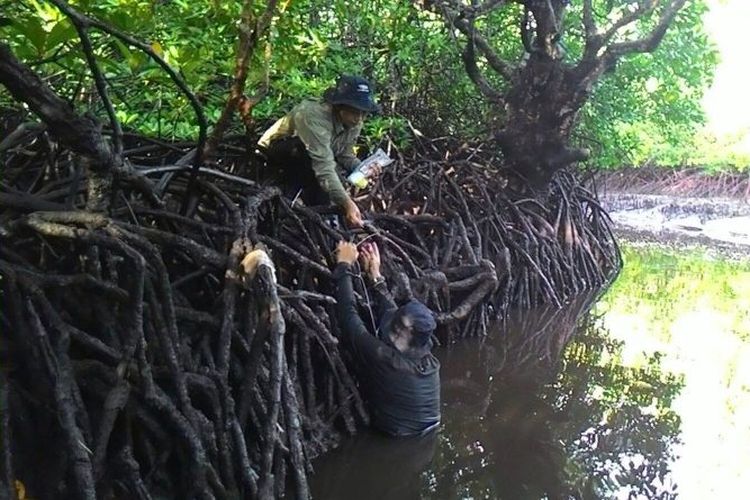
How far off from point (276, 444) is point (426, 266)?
2817 millimetres

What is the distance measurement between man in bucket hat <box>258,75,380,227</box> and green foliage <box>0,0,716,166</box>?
313 mm

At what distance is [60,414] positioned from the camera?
2.46m

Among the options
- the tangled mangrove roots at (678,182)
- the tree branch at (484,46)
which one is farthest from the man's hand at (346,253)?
the tangled mangrove roots at (678,182)

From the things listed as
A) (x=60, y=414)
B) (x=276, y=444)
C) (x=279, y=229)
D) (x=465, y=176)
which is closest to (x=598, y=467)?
(x=276, y=444)

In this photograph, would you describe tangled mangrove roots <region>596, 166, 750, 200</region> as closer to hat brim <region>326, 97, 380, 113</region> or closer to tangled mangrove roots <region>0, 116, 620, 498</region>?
hat brim <region>326, 97, 380, 113</region>

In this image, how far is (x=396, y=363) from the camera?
148 inches

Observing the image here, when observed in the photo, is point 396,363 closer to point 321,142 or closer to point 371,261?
point 371,261

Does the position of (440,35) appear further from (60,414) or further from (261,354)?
(60,414)

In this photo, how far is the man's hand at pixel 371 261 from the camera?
4566 millimetres

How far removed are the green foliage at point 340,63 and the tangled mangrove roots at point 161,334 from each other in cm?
51

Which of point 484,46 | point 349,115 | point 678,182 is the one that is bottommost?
point 678,182

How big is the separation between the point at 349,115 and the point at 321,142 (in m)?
0.21

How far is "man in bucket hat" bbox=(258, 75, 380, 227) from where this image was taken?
13.5 feet

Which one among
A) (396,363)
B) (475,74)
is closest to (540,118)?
(475,74)
